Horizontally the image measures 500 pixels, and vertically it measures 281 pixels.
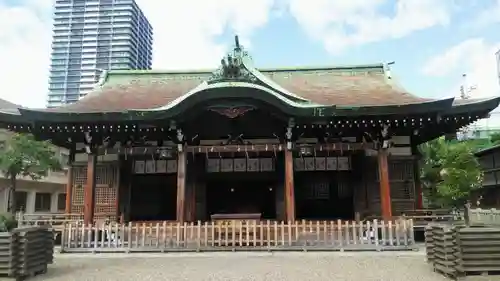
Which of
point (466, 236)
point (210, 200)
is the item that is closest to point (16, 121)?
point (210, 200)

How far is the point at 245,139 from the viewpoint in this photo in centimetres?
1387

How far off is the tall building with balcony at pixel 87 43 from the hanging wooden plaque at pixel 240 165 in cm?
7530

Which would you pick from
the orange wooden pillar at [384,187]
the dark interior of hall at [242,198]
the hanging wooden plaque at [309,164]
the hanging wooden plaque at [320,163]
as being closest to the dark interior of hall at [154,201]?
the dark interior of hall at [242,198]

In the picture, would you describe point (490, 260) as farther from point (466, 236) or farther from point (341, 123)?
point (341, 123)

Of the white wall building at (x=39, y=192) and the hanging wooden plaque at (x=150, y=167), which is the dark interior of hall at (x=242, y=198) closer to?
the hanging wooden plaque at (x=150, y=167)

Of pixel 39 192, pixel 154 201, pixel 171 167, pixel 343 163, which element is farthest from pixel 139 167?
pixel 39 192

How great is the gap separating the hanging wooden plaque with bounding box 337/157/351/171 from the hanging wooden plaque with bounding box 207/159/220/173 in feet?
15.5

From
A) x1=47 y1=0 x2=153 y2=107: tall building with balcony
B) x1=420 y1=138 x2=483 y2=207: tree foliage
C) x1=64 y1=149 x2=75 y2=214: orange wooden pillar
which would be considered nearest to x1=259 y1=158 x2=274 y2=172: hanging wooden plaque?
x1=64 y1=149 x2=75 y2=214: orange wooden pillar

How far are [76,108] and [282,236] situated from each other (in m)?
7.99

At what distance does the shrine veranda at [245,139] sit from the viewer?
11.6m

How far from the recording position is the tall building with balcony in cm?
8546

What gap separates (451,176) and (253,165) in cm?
1202

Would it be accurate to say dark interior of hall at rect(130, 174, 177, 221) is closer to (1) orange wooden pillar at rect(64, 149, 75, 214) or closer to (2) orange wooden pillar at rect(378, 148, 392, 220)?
(1) orange wooden pillar at rect(64, 149, 75, 214)

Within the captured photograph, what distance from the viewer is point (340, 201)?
15.1 meters
